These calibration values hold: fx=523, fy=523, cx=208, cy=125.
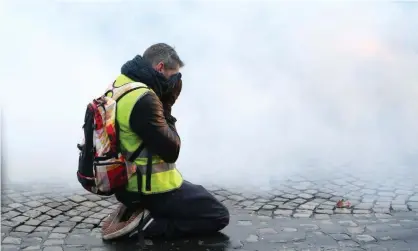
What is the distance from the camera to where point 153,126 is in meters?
3.44

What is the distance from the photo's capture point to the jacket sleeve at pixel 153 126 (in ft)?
11.3

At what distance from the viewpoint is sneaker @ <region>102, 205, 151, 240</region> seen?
12.4 feet

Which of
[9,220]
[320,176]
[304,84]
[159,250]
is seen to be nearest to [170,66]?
[159,250]

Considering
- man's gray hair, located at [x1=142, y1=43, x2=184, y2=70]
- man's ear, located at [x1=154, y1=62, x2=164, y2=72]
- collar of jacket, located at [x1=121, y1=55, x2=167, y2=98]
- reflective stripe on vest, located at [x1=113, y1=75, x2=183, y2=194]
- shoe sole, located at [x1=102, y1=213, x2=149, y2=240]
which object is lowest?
shoe sole, located at [x1=102, y1=213, x2=149, y2=240]

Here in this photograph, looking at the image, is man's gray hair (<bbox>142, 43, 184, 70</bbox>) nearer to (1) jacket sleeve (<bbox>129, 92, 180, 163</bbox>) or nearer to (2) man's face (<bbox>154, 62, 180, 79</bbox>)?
(2) man's face (<bbox>154, 62, 180, 79</bbox>)

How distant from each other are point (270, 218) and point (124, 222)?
1242 millimetres

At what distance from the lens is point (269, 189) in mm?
5176

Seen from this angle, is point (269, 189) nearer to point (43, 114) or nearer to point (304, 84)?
point (304, 84)

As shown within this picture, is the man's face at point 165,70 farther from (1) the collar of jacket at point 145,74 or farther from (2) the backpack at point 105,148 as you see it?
(2) the backpack at point 105,148

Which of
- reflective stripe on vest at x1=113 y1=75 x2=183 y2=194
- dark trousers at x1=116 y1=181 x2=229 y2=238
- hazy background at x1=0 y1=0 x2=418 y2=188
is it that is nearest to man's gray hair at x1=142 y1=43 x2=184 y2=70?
reflective stripe on vest at x1=113 y1=75 x2=183 y2=194

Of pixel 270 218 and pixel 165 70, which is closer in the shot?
pixel 165 70

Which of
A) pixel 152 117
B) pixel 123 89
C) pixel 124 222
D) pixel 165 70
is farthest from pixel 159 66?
pixel 124 222

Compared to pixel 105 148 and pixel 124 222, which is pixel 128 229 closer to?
pixel 124 222

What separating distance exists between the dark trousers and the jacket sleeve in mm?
369
